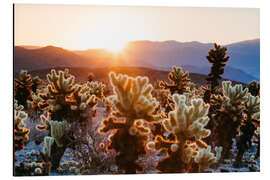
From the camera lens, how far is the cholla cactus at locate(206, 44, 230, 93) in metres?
5.42

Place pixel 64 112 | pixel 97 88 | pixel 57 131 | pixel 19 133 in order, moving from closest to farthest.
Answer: pixel 19 133
pixel 57 131
pixel 64 112
pixel 97 88

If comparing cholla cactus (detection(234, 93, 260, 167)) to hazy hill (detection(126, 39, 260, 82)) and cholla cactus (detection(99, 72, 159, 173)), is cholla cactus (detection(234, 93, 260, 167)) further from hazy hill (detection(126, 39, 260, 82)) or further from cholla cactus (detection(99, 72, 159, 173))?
cholla cactus (detection(99, 72, 159, 173))

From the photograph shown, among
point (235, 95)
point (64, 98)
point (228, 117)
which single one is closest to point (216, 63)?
point (235, 95)

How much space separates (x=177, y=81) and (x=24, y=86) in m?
2.23

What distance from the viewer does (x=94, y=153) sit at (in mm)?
5082

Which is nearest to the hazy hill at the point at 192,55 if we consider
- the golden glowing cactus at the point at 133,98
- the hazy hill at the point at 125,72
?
the hazy hill at the point at 125,72

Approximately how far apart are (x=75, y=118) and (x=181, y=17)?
2117 mm

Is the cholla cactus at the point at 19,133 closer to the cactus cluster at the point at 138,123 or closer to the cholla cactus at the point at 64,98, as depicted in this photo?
the cactus cluster at the point at 138,123

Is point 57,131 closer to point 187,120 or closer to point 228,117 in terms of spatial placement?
point 187,120

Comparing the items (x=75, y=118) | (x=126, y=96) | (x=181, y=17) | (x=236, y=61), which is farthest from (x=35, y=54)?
(x=236, y=61)

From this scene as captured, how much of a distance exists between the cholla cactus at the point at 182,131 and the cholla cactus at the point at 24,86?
1.87m

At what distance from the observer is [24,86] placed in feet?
16.6

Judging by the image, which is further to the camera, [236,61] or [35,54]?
[236,61]

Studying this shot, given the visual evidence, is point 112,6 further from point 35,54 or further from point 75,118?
point 75,118
